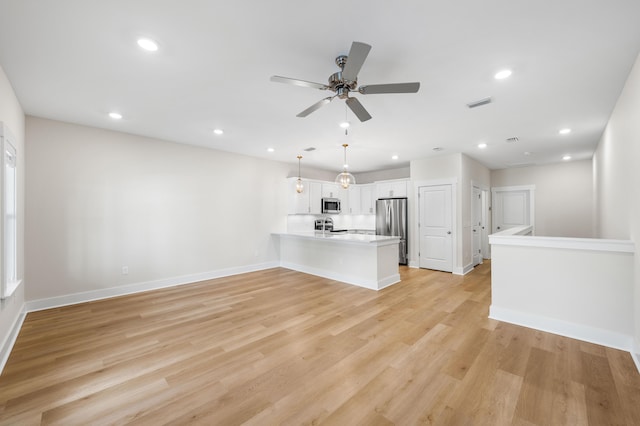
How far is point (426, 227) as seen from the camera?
6.47 m

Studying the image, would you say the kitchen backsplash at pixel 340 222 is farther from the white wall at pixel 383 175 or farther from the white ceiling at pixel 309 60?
the white ceiling at pixel 309 60

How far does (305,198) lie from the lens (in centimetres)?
711

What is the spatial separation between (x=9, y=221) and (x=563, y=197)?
10629 millimetres

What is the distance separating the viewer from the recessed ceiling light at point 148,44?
211 cm

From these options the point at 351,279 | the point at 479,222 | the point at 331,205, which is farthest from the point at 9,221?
the point at 479,222

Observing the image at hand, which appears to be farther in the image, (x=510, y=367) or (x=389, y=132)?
(x=389, y=132)

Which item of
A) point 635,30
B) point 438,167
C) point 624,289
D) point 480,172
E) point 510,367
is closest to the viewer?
point 635,30

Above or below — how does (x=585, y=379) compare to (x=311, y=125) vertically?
below

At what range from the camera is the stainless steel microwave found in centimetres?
750

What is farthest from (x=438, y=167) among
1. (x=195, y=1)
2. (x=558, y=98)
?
(x=195, y=1)

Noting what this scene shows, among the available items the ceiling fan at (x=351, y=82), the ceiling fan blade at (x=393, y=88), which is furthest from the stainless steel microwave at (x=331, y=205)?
the ceiling fan blade at (x=393, y=88)

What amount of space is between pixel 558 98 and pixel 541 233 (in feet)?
18.4

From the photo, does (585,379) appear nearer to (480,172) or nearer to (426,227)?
(426,227)

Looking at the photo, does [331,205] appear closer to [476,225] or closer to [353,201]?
[353,201]
